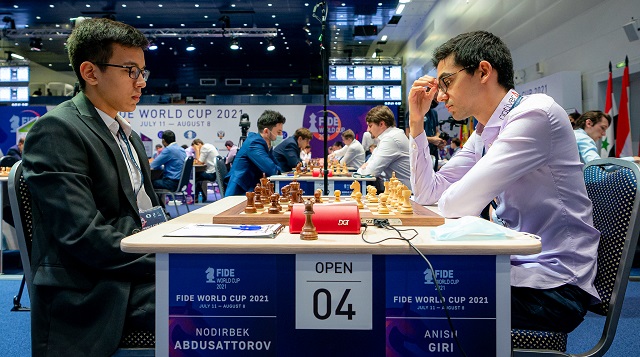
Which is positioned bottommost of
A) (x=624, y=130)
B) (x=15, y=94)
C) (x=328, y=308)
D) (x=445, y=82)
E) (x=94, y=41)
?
(x=328, y=308)

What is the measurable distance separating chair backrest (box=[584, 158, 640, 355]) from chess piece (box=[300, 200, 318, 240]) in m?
0.75

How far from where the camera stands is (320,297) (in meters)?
1.15

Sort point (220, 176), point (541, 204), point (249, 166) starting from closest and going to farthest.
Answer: point (541, 204)
point (249, 166)
point (220, 176)

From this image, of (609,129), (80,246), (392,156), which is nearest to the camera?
(80,246)

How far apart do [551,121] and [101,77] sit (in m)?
1.29

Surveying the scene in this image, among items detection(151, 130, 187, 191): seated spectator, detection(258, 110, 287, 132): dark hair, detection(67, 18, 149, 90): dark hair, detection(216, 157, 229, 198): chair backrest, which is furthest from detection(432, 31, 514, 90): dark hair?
detection(151, 130, 187, 191): seated spectator

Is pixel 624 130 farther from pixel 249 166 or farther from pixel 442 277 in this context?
pixel 442 277

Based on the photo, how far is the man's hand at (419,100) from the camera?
1833 millimetres

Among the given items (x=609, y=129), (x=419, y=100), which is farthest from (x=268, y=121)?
(x=609, y=129)

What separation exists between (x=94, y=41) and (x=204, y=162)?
→ 9679mm

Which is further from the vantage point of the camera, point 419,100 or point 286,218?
point 419,100

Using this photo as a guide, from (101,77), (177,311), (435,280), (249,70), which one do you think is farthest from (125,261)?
(249,70)

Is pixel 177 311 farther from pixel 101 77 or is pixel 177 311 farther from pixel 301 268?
Answer: pixel 101 77

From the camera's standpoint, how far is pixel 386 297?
1138 mm
